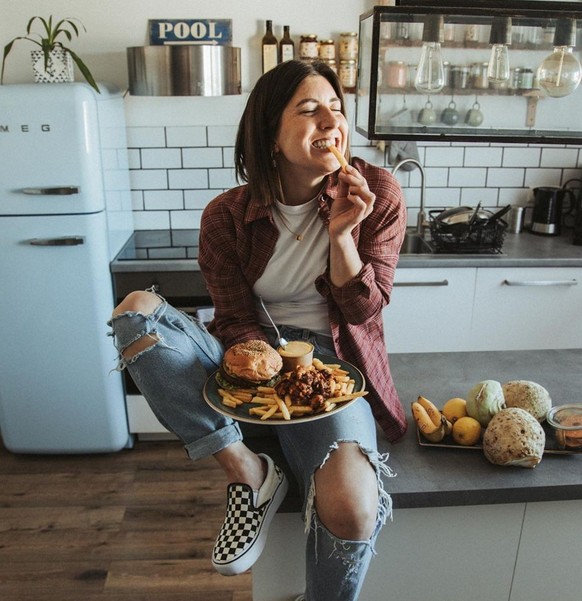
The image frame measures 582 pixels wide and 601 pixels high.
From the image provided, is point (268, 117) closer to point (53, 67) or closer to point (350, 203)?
point (350, 203)

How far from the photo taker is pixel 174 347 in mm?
1547

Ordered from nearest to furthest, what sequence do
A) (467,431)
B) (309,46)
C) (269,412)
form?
(269,412), (467,431), (309,46)

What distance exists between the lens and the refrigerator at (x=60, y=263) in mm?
2410

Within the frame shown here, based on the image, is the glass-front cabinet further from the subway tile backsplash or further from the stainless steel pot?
the subway tile backsplash

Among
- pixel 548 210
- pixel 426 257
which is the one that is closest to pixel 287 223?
A: pixel 426 257

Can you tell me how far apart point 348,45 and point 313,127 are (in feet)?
4.60

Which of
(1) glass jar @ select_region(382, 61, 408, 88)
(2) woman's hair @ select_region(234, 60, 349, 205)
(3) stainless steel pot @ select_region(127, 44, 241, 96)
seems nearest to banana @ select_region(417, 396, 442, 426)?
(2) woman's hair @ select_region(234, 60, 349, 205)

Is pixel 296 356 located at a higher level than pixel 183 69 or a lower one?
lower

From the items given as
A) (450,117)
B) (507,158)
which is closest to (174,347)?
(450,117)

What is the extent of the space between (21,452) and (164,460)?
0.60 metres

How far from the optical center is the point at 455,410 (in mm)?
1702

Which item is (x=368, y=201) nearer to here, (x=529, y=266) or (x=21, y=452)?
(x=529, y=266)

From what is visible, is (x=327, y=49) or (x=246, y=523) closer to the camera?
(x=246, y=523)

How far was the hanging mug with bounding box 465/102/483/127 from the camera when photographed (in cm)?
178
